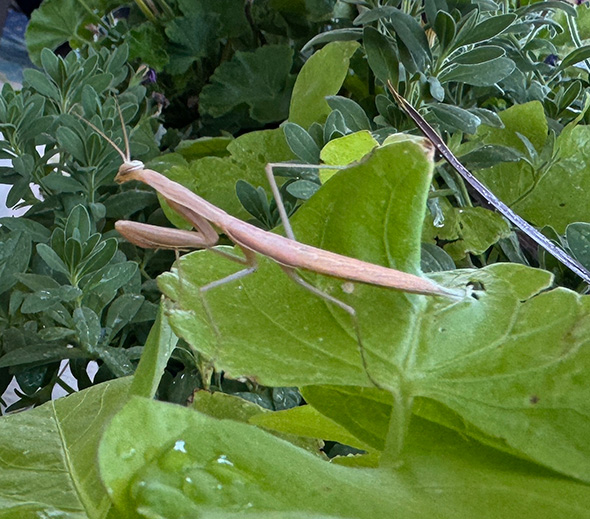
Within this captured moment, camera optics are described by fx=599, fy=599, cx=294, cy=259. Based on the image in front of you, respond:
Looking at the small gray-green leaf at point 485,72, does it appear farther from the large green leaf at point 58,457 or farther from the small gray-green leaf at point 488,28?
the large green leaf at point 58,457

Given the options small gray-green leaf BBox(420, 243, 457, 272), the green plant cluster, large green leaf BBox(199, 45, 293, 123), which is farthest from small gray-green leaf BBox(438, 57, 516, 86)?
large green leaf BBox(199, 45, 293, 123)

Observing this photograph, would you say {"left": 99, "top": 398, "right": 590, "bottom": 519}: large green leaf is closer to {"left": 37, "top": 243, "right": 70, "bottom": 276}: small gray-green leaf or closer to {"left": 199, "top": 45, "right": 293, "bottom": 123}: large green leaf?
{"left": 37, "top": 243, "right": 70, "bottom": 276}: small gray-green leaf

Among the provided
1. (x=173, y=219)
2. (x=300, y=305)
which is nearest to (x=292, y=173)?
(x=173, y=219)

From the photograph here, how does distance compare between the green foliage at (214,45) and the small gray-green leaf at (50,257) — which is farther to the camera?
the green foliage at (214,45)

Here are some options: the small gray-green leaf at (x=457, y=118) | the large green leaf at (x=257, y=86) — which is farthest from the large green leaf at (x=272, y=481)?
the large green leaf at (x=257, y=86)

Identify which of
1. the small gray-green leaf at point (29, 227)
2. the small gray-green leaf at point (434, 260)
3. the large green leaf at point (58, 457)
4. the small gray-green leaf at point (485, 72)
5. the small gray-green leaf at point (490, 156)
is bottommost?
the small gray-green leaf at point (29, 227)

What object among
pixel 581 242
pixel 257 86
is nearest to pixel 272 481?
pixel 581 242

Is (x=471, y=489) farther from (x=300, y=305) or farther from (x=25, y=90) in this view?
(x=25, y=90)
